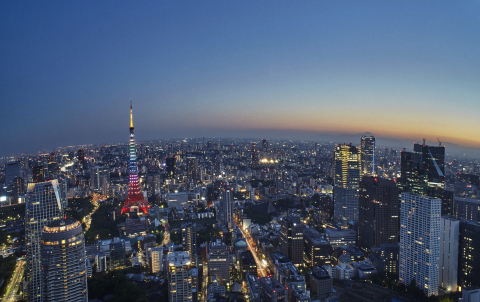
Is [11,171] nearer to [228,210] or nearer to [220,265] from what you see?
[228,210]

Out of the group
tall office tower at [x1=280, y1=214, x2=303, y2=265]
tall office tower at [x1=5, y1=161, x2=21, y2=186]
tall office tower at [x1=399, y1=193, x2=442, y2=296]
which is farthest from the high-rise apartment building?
tall office tower at [x1=5, y1=161, x2=21, y2=186]

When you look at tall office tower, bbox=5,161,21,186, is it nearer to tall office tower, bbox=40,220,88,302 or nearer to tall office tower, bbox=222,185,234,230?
tall office tower, bbox=222,185,234,230

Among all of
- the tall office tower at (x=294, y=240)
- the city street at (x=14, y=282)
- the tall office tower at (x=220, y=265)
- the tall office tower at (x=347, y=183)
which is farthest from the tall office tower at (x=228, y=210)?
the city street at (x=14, y=282)

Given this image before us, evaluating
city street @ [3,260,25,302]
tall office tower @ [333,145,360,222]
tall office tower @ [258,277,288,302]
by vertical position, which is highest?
tall office tower @ [333,145,360,222]

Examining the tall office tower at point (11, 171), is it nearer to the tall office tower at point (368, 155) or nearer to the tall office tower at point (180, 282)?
the tall office tower at point (180, 282)

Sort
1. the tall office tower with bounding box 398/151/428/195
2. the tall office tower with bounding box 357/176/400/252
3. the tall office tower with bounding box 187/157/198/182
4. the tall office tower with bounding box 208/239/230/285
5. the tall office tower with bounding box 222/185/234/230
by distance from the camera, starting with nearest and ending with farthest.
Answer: the tall office tower with bounding box 208/239/230/285 < the tall office tower with bounding box 357/176/400/252 < the tall office tower with bounding box 398/151/428/195 < the tall office tower with bounding box 222/185/234/230 < the tall office tower with bounding box 187/157/198/182

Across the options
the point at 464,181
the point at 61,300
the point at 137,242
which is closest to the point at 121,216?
the point at 137,242
